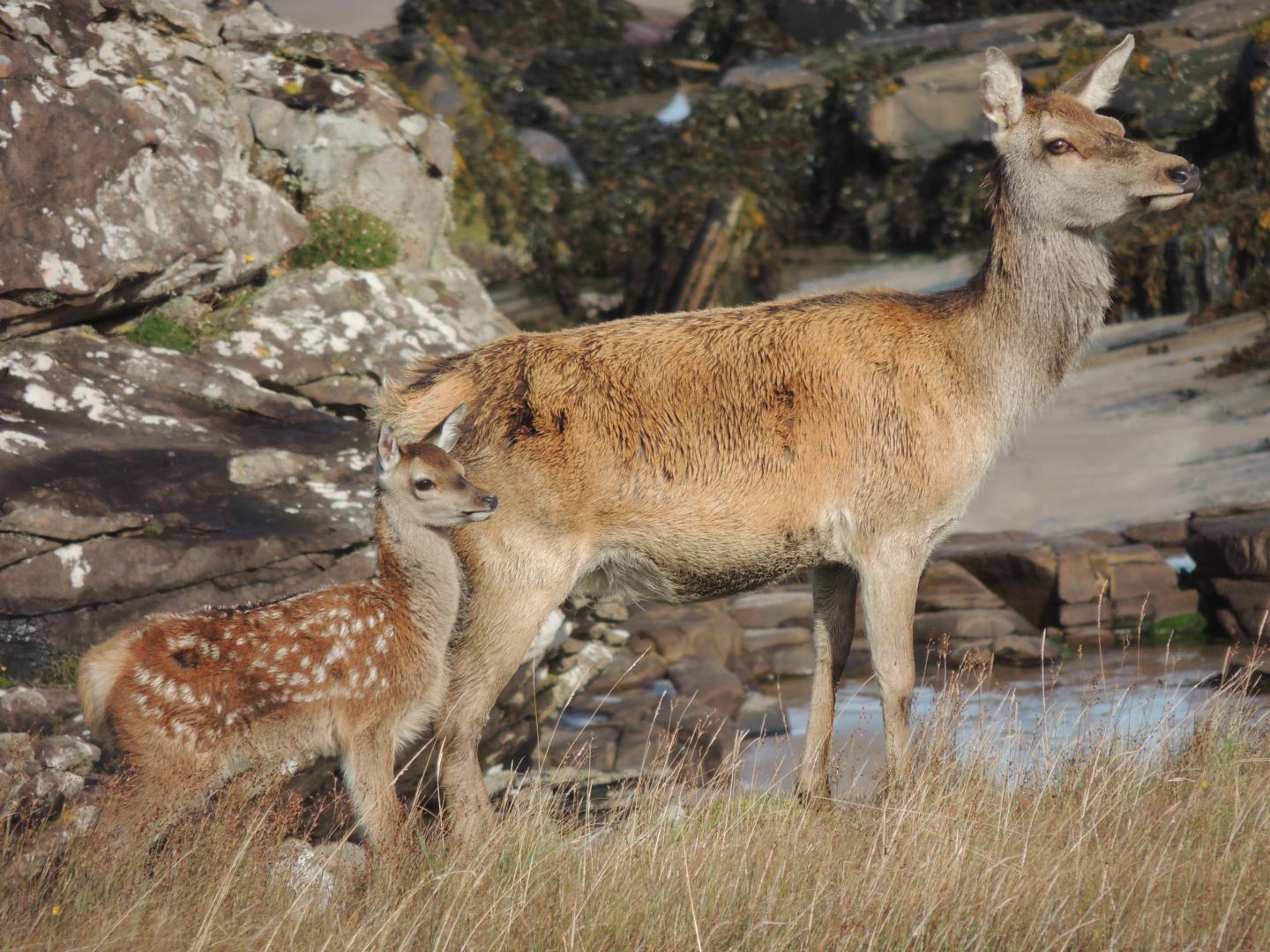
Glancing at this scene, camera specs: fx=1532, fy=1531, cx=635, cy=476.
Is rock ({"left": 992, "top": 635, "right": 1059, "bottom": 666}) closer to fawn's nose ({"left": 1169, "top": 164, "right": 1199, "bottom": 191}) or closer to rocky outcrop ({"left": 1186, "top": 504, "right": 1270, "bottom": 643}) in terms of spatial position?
rocky outcrop ({"left": 1186, "top": 504, "right": 1270, "bottom": 643})

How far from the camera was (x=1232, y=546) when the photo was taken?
43.3ft

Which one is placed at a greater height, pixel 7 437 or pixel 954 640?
pixel 7 437

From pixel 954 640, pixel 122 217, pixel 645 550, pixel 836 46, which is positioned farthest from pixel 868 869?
pixel 836 46

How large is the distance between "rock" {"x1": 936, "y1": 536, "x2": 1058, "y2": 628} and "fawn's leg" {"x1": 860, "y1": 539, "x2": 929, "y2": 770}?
7.52m

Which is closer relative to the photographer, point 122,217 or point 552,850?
point 552,850

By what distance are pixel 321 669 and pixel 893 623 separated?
8.31 ft

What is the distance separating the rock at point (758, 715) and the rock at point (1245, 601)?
13.0ft

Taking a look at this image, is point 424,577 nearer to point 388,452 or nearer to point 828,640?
point 388,452

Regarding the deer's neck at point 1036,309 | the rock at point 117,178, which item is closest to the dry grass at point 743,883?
the deer's neck at point 1036,309

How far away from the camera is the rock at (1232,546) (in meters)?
13.0

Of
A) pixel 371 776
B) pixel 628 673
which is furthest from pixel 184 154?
pixel 628 673

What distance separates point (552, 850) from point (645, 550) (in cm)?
167

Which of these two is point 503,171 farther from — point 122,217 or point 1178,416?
point 122,217

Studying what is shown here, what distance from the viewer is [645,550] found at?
6.84 m
